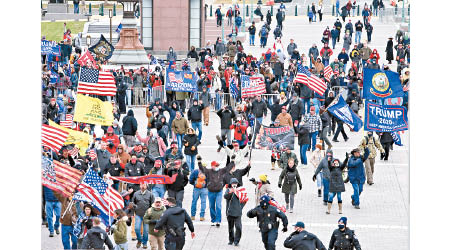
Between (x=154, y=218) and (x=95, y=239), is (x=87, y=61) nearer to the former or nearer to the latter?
(x=154, y=218)

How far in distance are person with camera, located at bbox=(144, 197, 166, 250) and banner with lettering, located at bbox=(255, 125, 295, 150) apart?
5914 millimetres

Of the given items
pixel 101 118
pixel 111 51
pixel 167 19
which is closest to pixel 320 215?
pixel 101 118

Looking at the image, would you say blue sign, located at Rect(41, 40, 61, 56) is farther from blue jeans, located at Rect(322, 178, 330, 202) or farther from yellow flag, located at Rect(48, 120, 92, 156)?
blue jeans, located at Rect(322, 178, 330, 202)

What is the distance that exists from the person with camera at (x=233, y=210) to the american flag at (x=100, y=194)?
6.65ft

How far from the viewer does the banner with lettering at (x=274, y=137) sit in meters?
25.4

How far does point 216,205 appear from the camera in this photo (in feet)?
72.2

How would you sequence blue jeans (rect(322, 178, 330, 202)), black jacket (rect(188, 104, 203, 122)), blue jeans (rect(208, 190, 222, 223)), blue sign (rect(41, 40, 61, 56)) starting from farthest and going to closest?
blue sign (rect(41, 40, 61, 56))
black jacket (rect(188, 104, 203, 122))
blue jeans (rect(322, 178, 330, 202))
blue jeans (rect(208, 190, 222, 223))

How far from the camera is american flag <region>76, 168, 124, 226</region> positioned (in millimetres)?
19812

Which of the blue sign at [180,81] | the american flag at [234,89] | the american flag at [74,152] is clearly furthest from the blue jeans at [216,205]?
the american flag at [234,89]

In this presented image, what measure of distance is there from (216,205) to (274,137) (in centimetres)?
400

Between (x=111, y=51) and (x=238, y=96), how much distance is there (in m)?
7.13

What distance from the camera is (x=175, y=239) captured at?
19500 mm

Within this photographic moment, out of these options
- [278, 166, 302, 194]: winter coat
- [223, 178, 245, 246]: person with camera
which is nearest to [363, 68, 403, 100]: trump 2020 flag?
[278, 166, 302, 194]: winter coat

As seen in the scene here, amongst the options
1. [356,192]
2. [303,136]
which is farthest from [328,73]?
[356,192]
